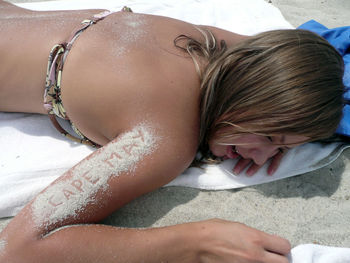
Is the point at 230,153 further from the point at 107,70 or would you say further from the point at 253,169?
the point at 107,70

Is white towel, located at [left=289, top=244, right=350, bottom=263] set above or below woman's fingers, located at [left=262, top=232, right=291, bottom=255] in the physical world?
below

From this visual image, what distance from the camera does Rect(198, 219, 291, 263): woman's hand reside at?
41.6 inches

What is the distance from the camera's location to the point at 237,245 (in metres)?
1.07

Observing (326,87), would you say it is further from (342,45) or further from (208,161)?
(342,45)

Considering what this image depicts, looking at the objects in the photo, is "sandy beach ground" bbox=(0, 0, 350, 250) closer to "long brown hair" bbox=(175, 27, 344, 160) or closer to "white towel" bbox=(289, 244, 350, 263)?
"white towel" bbox=(289, 244, 350, 263)

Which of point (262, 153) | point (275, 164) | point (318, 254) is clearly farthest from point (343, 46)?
point (318, 254)

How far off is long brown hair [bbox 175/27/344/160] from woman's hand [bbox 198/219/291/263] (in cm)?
36

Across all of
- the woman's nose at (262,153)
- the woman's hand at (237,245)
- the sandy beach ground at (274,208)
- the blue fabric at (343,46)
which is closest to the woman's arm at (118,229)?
the woman's hand at (237,245)

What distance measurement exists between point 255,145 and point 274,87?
0.82 ft

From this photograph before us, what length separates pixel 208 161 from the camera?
1453 mm

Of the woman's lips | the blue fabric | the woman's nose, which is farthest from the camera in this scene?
the blue fabric

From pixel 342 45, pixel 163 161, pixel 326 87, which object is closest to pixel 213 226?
pixel 163 161

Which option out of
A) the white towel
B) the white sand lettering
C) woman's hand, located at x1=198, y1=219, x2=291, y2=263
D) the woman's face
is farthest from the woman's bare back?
the white towel

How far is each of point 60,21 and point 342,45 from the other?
5.32 feet
